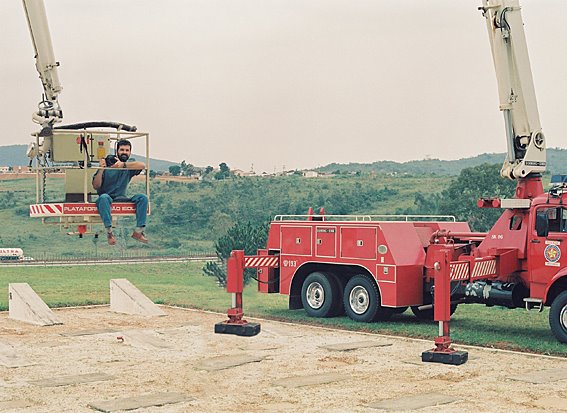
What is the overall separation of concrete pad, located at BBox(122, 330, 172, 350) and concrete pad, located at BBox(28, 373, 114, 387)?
2.65m

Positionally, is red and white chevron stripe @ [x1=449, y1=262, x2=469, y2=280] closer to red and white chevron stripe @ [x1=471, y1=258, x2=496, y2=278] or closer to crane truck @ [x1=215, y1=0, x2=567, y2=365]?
crane truck @ [x1=215, y1=0, x2=567, y2=365]

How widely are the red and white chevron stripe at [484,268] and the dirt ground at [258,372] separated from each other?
157 centimetres

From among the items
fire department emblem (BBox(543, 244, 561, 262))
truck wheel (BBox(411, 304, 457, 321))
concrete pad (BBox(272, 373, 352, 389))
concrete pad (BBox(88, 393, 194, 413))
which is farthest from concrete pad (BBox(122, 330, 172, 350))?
fire department emblem (BBox(543, 244, 561, 262))

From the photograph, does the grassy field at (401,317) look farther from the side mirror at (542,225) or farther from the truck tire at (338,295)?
the side mirror at (542,225)

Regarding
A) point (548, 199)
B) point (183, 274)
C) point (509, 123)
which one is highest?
point (509, 123)

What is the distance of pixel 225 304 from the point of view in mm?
22859

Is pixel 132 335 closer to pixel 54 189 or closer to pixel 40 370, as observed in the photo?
pixel 40 370

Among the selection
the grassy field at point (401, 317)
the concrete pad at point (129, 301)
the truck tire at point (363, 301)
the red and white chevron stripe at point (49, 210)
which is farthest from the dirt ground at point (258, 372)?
the concrete pad at point (129, 301)

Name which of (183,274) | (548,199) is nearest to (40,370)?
(548,199)

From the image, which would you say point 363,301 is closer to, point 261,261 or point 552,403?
point 261,261

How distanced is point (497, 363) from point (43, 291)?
17640 mm

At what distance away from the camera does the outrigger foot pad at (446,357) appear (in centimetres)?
1418

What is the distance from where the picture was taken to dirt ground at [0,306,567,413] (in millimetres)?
11461

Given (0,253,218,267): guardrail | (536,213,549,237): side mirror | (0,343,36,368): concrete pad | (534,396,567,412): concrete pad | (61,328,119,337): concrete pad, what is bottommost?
(0,253,218,267): guardrail
